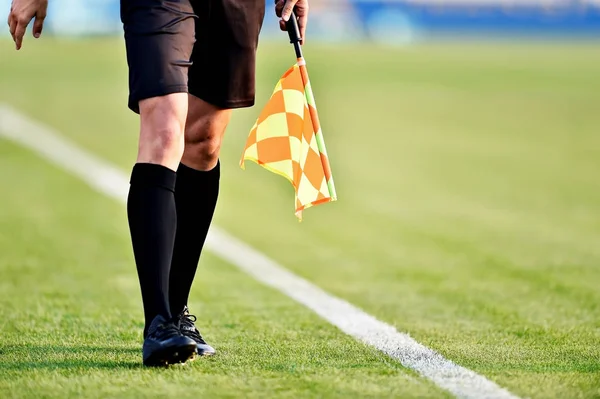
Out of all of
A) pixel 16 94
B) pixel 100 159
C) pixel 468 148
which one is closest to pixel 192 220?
pixel 100 159

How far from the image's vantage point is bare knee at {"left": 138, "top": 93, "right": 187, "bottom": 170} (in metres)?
3.61

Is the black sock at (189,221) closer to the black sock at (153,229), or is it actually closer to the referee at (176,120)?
the referee at (176,120)

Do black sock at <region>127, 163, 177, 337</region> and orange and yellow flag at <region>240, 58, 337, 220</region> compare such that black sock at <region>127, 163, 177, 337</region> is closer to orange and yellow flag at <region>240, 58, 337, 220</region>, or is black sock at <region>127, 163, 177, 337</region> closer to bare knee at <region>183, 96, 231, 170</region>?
bare knee at <region>183, 96, 231, 170</region>

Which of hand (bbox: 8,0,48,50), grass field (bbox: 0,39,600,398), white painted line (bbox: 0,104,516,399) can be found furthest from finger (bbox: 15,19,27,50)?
white painted line (bbox: 0,104,516,399)

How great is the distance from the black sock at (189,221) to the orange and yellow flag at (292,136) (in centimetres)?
15

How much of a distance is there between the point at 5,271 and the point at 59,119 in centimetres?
927

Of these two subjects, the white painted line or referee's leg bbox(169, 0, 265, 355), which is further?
referee's leg bbox(169, 0, 265, 355)

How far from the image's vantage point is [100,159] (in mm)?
11578

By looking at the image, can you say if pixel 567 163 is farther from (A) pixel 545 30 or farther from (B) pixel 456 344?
(A) pixel 545 30

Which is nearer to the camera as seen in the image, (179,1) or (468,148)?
(179,1)

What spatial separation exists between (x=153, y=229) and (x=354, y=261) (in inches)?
124

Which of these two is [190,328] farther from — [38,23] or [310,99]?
[38,23]

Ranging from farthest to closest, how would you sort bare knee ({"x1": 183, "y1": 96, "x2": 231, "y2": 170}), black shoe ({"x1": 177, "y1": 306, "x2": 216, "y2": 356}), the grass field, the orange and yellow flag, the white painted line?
the orange and yellow flag < bare knee ({"x1": 183, "y1": 96, "x2": 231, "y2": 170}) < black shoe ({"x1": 177, "y1": 306, "x2": 216, "y2": 356}) < the grass field < the white painted line

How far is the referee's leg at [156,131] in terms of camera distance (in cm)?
360
